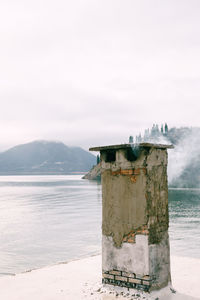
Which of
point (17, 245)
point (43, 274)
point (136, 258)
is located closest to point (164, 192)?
point (136, 258)

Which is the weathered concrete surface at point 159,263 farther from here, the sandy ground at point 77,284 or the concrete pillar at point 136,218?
→ the sandy ground at point 77,284

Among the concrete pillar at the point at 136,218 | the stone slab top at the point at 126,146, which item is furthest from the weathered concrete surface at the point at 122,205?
the stone slab top at the point at 126,146

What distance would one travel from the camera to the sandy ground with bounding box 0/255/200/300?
22.9ft

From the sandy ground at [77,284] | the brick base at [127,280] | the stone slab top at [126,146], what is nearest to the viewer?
the brick base at [127,280]

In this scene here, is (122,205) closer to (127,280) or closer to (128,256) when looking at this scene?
(128,256)

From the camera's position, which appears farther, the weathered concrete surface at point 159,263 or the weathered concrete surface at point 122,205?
the weathered concrete surface at point 122,205

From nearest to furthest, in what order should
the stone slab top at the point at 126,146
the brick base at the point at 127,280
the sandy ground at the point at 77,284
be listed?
the brick base at the point at 127,280
the stone slab top at the point at 126,146
the sandy ground at the point at 77,284

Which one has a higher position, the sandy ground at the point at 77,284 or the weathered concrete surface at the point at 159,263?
the weathered concrete surface at the point at 159,263

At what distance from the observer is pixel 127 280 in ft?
22.7

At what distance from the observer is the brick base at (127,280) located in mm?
6676

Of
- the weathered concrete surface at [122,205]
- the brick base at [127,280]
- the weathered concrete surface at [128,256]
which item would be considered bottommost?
the brick base at [127,280]

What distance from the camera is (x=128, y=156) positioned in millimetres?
7125

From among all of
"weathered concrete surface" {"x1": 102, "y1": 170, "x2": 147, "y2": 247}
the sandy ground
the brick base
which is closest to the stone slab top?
"weathered concrete surface" {"x1": 102, "y1": 170, "x2": 147, "y2": 247}

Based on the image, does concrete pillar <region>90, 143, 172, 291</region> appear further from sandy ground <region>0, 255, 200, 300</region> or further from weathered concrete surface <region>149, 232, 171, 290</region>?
sandy ground <region>0, 255, 200, 300</region>
